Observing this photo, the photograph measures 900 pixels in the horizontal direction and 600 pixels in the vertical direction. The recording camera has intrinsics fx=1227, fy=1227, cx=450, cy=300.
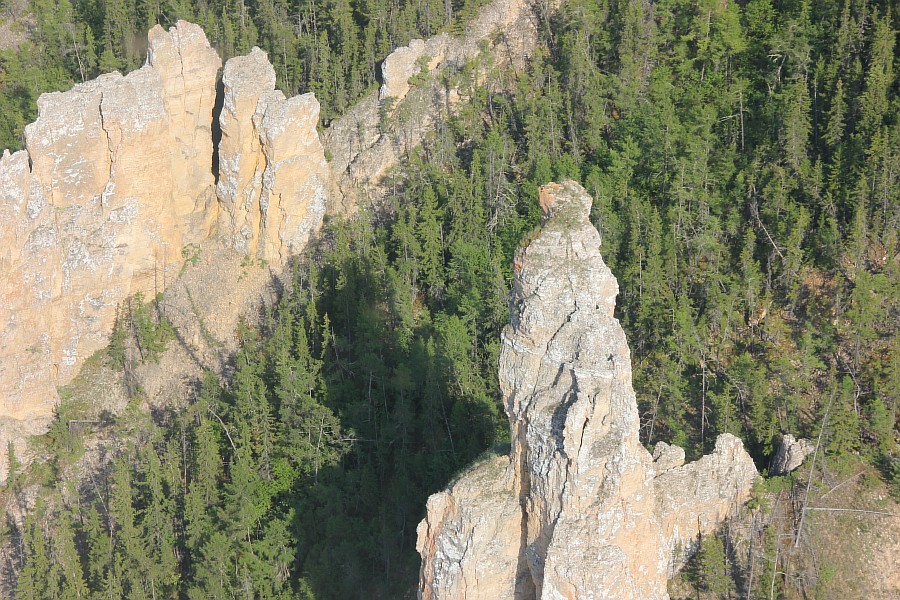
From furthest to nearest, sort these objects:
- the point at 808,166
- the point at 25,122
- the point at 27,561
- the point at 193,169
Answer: the point at 25,122, the point at 193,169, the point at 808,166, the point at 27,561

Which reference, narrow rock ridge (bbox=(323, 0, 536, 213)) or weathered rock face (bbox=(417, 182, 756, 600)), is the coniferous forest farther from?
weathered rock face (bbox=(417, 182, 756, 600))

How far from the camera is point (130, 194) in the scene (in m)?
61.8

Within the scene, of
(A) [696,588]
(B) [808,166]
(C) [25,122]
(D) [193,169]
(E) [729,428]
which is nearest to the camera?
(A) [696,588]

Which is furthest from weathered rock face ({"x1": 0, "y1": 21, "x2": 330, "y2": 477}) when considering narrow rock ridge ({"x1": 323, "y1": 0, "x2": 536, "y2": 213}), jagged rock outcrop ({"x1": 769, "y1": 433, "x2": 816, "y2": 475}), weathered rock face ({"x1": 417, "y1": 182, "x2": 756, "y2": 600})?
weathered rock face ({"x1": 417, "y1": 182, "x2": 756, "y2": 600})

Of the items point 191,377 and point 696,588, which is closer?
point 696,588

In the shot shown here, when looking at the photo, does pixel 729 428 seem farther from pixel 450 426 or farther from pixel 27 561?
pixel 27 561

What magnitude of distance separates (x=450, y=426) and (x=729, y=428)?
1153 centimetres

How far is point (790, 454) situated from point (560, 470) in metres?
17.9

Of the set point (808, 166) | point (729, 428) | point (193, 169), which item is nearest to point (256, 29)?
point (193, 169)

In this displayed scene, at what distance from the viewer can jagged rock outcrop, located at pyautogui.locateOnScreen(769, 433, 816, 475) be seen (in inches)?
1810

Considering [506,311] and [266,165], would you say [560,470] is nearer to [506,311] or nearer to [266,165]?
[506,311]

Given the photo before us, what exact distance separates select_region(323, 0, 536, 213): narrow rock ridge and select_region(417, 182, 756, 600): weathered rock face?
34.3 metres

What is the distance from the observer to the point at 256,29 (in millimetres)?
72000

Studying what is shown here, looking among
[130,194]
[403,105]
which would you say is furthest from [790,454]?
[130,194]
